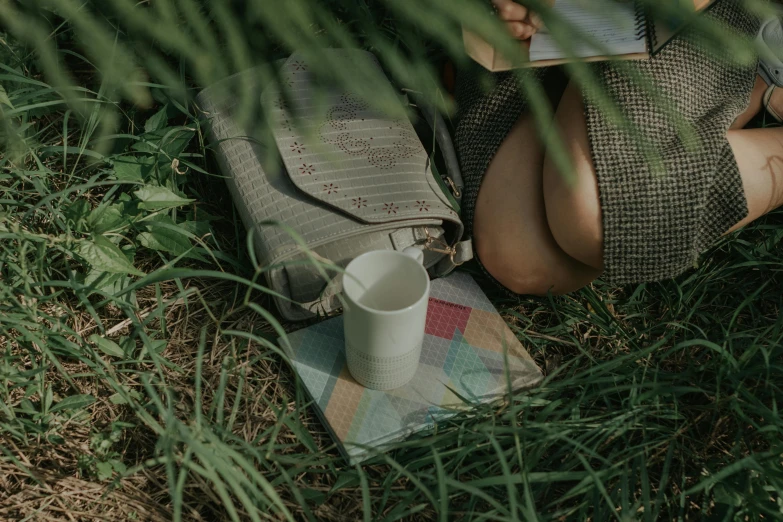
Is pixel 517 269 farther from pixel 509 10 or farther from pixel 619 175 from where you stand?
pixel 509 10

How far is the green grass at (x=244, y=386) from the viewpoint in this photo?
92 cm

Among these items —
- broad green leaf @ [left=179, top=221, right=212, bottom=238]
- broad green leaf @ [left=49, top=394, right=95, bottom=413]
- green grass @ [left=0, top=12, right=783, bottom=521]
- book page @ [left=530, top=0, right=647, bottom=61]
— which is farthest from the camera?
broad green leaf @ [left=179, top=221, right=212, bottom=238]

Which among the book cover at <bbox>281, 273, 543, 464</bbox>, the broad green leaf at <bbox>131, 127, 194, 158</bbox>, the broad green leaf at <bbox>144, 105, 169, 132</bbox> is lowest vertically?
the book cover at <bbox>281, 273, 543, 464</bbox>

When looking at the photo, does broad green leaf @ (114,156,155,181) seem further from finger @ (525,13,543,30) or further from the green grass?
finger @ (525,13,543,30)

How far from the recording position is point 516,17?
66 centimetres

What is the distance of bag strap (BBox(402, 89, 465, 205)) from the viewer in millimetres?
1257

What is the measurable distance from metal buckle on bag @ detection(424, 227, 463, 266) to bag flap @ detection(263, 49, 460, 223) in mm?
43

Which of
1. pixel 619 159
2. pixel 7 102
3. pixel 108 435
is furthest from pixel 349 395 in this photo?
pixel 7 102

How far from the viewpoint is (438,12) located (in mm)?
575

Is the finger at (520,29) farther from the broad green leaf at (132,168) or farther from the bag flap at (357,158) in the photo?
the broad green leaf at (132,168)

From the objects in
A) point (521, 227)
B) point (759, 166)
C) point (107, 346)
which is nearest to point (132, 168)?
point (107, 346)

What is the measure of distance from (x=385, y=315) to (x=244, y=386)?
1.10 feet

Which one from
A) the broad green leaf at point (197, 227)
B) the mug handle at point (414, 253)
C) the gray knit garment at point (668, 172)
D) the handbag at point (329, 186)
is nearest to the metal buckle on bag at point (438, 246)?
the handbag at point (329, 186)

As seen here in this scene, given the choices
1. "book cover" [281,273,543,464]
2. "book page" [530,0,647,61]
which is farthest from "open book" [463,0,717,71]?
"book cover" [281,273,543,464]
